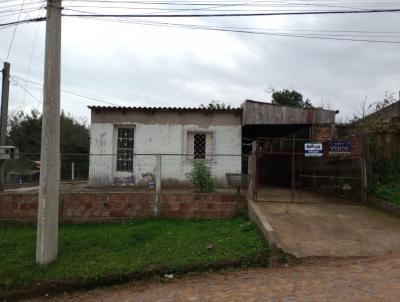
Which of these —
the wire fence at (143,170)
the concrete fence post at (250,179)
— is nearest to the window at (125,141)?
the wire fence at (143,170)

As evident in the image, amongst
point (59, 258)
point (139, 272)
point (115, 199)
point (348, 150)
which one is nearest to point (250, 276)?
point (139, 272)

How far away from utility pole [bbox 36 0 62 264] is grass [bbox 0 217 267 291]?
49cm

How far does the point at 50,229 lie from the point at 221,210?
4.55 meters

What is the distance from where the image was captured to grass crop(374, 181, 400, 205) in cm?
1059

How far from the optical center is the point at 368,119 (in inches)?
510

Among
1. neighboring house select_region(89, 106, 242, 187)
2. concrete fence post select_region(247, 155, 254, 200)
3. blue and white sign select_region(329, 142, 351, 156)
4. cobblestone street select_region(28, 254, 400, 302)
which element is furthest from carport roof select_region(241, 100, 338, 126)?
cobblestone street select_region(28, 254, 400, 302)

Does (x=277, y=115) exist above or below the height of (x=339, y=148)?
above

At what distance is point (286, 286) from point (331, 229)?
3.38 metres

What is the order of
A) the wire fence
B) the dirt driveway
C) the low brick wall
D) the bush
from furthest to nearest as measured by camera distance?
the wire fence, the bush, the low brick wall, the dirt driveway

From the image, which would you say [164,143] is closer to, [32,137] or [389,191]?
[389,191]

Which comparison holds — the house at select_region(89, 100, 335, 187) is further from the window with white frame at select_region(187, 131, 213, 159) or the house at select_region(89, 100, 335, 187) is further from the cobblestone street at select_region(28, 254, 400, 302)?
the cobblestone street at select_region(28, 254, 400, 302)

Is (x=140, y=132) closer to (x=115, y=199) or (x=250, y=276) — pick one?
(x=115, y=199)

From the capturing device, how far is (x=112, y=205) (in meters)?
11.1

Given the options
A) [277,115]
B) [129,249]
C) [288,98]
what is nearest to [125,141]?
[277,115]
